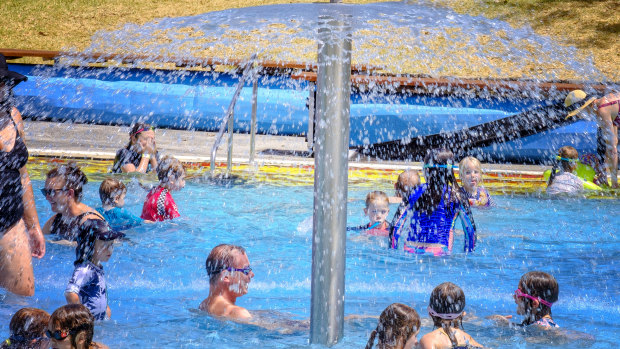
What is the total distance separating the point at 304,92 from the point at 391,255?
749cm

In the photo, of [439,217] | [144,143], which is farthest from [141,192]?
[439,217]

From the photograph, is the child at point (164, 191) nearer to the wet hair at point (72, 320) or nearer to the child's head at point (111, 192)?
the child's head at point (111, 192)

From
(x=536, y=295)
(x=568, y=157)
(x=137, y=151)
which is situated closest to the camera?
(x=536, y=295)

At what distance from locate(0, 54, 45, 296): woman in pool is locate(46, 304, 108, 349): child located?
931 mm

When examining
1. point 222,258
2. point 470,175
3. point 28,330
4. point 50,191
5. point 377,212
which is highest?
point 470,175

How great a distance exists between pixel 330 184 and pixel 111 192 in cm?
305

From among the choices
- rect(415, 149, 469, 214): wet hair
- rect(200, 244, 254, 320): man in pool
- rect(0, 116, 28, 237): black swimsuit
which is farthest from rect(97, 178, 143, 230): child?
rect(415, 149, 469, 214): wet hair

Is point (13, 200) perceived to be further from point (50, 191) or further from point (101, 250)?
point (50, 191)

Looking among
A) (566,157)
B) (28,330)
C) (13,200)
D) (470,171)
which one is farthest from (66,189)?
(566,157)

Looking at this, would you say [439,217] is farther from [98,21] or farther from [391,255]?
[98,21]

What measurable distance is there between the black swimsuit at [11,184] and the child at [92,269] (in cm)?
34

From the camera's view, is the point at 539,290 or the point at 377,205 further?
the point at 377,205

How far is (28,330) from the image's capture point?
297 centimetres

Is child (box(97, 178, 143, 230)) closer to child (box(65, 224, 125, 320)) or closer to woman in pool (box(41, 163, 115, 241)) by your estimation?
woman in pool (box(41, 163, 115, 241))
